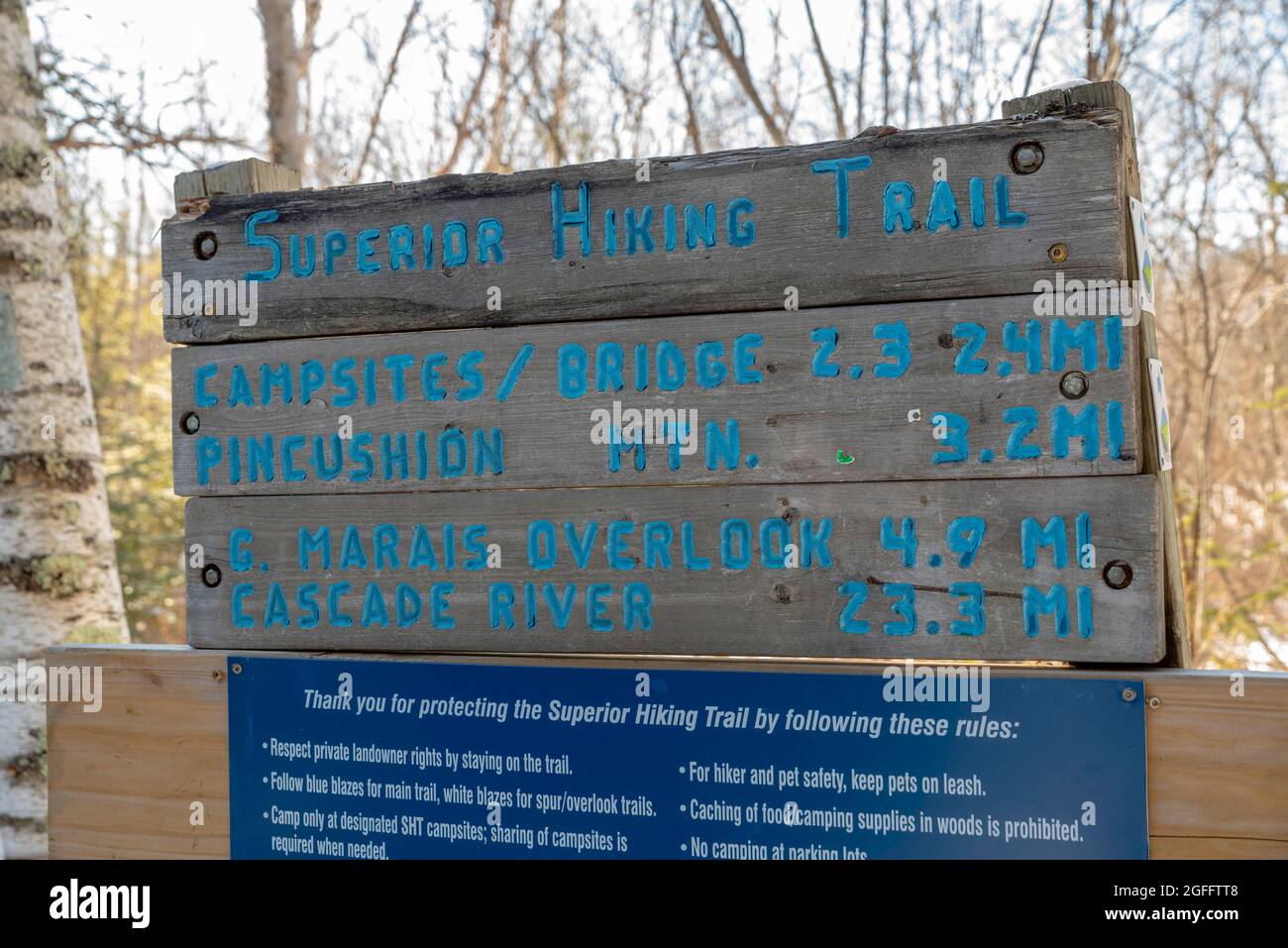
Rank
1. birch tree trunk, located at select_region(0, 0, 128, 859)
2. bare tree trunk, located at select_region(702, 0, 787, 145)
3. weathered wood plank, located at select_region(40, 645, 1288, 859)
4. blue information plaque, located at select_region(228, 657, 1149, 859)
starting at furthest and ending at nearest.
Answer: bare tree trunk, located at select_region(702, 0, 787, 145), birch tree trunk, located at select_region(0, 0, 128, 859), weathered wood plank, located at select_region(40, 645, 1288, 859), blue information plaque, located at select_region(228, 657, 1149, 859)

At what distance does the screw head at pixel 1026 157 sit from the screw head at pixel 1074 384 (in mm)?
335

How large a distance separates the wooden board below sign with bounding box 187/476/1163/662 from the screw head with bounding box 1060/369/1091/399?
0.14 m

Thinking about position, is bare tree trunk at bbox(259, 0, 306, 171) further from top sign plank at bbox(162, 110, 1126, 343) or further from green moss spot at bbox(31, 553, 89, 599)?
top sign plank at bbox(162, 110, 1126, 343)

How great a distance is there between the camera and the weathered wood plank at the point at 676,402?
169 cm

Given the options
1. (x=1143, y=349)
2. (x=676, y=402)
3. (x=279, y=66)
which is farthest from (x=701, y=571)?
(x=279, y=66)

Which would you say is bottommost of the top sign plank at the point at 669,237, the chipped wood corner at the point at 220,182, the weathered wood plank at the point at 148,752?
the weathered wood plank at the point at 148,752

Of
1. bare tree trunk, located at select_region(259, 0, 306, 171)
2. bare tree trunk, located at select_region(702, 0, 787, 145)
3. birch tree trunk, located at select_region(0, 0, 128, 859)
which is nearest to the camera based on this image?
birch tree trunk, located at select_region(0, 0, 128, 859)

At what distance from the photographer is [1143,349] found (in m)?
1.69

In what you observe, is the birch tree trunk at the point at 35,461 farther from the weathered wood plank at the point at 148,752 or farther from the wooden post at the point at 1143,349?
the wooden post at the point at 1143,349

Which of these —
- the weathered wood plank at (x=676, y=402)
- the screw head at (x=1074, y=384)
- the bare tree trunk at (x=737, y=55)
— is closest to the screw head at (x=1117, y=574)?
the weathered wood plank at (x=676, y=402)

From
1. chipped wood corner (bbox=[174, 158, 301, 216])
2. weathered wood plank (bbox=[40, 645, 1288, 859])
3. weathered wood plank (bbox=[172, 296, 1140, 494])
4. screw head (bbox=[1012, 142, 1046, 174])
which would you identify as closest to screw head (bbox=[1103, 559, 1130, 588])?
weathered wood plank (bbox=[172, 296, 1140, 494])

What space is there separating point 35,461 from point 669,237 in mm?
2408

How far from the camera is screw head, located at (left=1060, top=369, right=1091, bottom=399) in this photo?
5.48 ft

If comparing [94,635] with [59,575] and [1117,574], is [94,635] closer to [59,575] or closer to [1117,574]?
[59,575]
